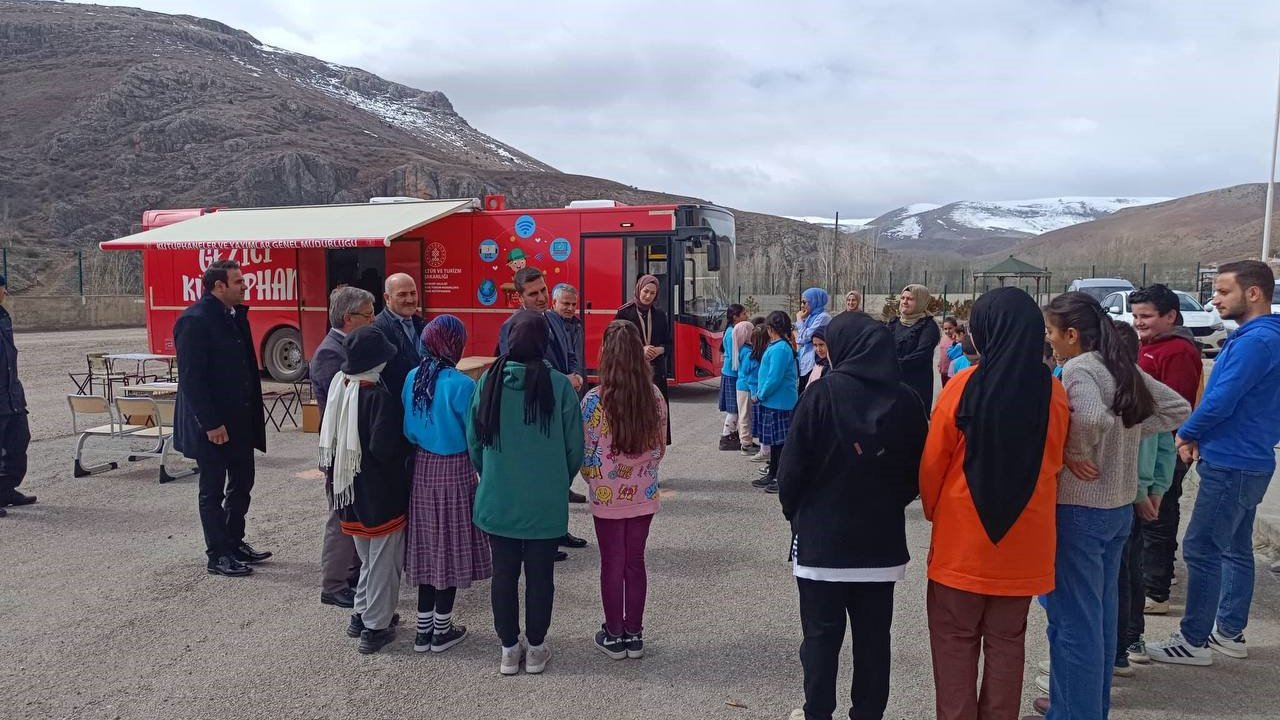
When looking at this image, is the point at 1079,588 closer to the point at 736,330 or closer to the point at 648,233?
the point at 736,330

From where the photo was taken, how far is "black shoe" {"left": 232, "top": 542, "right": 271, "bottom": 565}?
5578mm

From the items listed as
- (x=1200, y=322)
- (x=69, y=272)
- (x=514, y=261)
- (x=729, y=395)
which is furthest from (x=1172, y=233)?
(x=729, y=395)

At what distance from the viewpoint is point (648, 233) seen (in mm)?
13000

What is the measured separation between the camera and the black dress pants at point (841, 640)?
323cm

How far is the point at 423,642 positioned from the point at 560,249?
973cm

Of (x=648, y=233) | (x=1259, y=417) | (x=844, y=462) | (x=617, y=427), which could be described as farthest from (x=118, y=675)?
(x=648, y=233)

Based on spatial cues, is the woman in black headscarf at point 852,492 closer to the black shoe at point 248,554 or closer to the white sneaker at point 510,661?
the white sneaker at point 510,661

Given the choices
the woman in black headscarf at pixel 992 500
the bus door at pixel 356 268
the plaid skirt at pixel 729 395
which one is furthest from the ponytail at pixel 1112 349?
the bus door at pixel 356 268

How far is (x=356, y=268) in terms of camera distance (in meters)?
15.1

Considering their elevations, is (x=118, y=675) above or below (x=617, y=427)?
below

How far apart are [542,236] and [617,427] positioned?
994cm

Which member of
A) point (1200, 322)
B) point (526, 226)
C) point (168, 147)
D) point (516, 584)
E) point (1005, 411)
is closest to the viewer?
point (1005, 411)

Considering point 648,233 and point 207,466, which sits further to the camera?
point 648,233

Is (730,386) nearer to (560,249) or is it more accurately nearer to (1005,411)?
(560,249)
